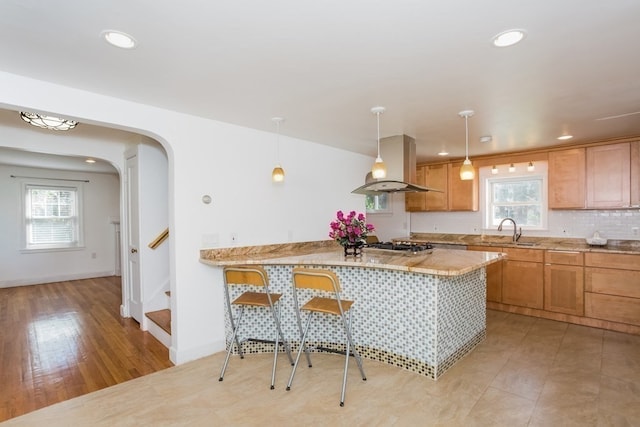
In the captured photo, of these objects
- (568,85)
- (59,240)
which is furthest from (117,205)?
(568,85)

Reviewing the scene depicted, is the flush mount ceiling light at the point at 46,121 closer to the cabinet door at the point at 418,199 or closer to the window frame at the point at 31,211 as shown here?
the window frame at the point at 31,211

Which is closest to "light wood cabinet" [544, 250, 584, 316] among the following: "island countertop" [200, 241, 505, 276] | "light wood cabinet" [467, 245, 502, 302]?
"light wood cabinet" [467, 245, 502, 302]

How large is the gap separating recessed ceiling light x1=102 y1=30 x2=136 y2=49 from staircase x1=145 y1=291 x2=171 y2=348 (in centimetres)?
266

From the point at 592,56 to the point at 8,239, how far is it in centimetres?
857

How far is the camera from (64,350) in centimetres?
322

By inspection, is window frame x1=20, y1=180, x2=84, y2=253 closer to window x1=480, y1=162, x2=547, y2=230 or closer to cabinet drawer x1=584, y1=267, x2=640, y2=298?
window x1=480, y1=162, x2=547, y2=230

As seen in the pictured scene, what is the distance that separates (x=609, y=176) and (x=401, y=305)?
10.9 ft

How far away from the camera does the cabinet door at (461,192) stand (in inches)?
200

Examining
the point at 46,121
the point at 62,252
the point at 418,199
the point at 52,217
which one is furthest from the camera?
the point at 62,252

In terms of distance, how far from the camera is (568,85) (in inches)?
90.6

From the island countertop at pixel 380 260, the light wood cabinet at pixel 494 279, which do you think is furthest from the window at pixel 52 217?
the light wood cabinet at pixel 494 279

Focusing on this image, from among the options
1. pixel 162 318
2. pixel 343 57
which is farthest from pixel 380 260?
pixel 162 318

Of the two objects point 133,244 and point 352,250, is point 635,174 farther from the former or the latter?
point 133,244

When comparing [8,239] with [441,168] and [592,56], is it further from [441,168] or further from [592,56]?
[592,56]
